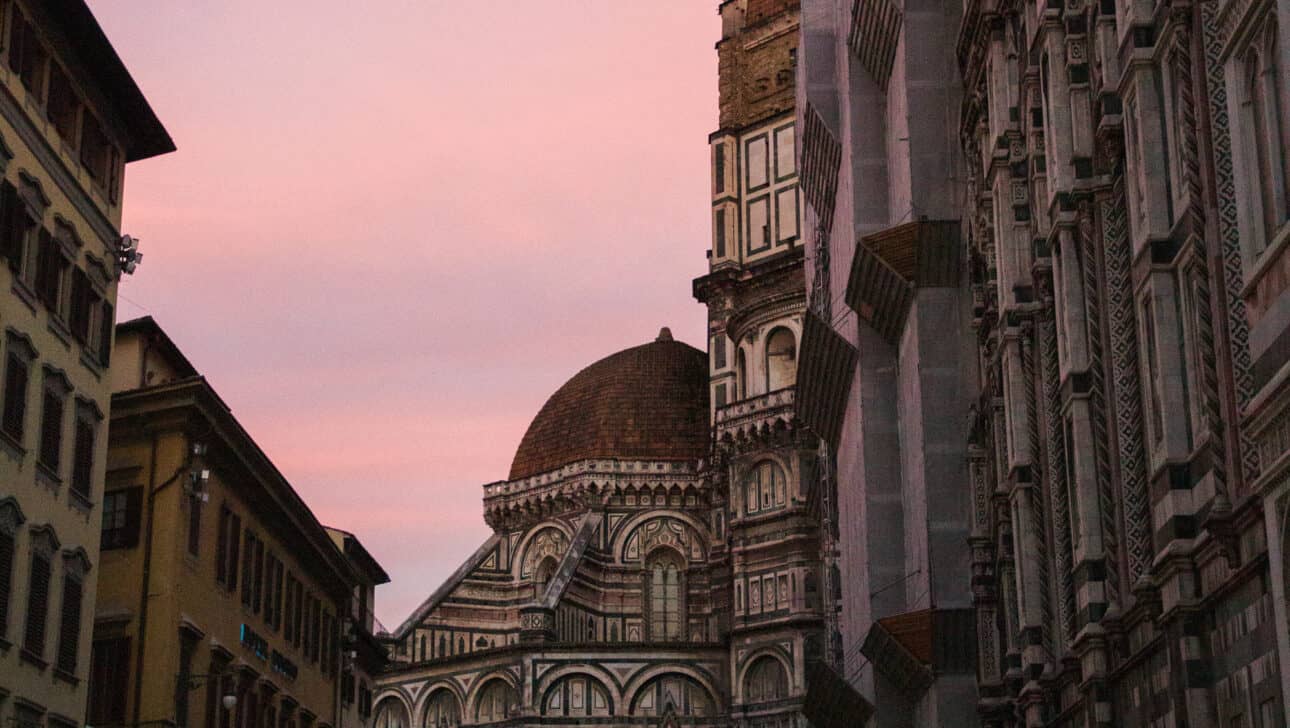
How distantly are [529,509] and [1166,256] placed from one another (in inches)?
3301

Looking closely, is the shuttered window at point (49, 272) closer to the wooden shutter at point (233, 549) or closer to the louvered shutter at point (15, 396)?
the louvered shutter at point (15, 396)

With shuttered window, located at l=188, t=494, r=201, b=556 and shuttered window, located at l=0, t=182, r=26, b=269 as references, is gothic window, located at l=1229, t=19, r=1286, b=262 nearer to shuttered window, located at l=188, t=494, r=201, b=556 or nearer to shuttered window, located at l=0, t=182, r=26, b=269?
shuttered window, located at l=0, t=182, r=26, b=269

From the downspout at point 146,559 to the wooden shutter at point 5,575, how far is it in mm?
7539

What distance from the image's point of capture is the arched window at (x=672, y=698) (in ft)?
302

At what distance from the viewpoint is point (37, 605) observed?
34.1 m

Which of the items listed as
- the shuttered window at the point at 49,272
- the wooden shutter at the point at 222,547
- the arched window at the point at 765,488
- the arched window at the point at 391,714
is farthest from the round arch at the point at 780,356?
the shuttered window at the point at 49,272

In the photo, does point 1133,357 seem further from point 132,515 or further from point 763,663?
point 763,663

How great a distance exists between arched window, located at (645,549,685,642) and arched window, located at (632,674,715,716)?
6859 millimetres

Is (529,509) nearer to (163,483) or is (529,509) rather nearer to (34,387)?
(163,483)

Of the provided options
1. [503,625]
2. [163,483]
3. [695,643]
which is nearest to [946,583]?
[163,483]

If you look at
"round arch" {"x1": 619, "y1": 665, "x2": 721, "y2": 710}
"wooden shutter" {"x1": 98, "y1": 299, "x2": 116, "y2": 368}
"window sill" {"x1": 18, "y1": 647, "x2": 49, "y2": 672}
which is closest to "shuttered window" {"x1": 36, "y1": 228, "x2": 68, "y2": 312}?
"wooden shutter" {"x1": 98, "y1": 299, "x2": 116, "y2": 368}

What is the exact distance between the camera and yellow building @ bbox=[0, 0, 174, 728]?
3284 cm

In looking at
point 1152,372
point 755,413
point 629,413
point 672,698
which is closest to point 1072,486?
point 1152,372

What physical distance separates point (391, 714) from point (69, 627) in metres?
64.3
